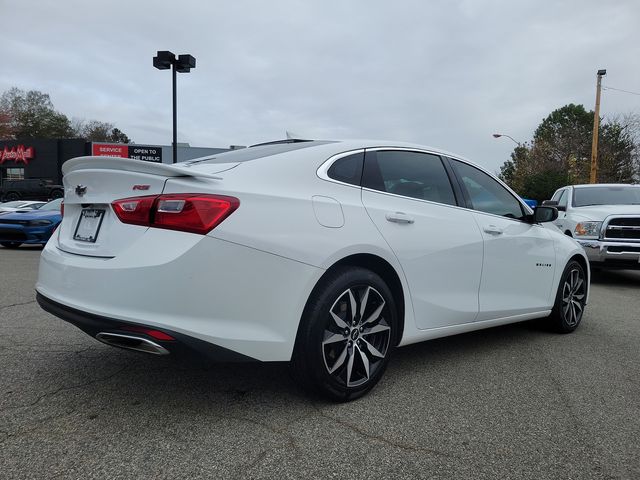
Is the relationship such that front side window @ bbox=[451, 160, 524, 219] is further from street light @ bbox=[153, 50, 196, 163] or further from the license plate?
street light @ bbox=[153, 50, 196, 163]

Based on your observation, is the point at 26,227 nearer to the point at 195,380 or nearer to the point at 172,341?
the point at 195,380

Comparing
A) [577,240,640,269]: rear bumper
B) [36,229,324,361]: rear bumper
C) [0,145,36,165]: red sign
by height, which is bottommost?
[577,240,640,269]: rear bumper

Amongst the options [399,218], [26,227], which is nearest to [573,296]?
[399,218]

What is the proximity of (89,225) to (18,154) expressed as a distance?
48.3 m

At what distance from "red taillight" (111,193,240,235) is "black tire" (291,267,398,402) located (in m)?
0.69

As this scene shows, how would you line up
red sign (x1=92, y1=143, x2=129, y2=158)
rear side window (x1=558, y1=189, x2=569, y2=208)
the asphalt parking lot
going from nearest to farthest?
the asphalt parking lot → rear side window (x1=558, y1=189, x2=569, y2=208) → red sign (x1=92, y1=143, x2=129, y2=158)

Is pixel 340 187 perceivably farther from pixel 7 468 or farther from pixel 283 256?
pixel 7 468

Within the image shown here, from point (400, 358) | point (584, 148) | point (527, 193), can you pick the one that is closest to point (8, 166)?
point (527, 193)

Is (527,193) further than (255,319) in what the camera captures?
Yes

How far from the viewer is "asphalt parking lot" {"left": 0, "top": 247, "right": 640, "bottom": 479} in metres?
2.27

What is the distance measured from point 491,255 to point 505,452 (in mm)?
1778

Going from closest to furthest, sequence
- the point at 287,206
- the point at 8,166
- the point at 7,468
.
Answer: the point at 7,468, the point at 287,206, the point at 8,166

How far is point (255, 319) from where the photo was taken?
8.36ft

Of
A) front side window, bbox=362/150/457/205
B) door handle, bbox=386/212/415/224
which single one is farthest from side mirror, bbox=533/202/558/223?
door handle, bbox=386/212/415/224
